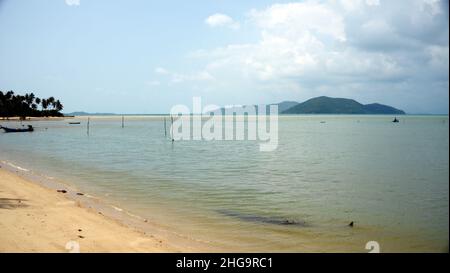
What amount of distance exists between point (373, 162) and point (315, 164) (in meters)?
5.74

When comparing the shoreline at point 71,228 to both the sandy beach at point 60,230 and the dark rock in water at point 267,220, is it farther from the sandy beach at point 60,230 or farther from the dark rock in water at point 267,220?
the dark rock in water at point 267,220

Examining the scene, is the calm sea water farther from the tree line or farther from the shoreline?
the tree line

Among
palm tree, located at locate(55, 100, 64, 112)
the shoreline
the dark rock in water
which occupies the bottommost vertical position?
the dark rock in water

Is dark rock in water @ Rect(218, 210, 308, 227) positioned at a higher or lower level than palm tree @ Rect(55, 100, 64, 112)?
lower

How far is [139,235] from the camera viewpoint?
10328 mm

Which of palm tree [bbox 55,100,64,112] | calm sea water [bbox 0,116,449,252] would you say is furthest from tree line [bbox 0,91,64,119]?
calm sea water [bbox 0,116,449,252]

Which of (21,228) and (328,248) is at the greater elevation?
(21,228)

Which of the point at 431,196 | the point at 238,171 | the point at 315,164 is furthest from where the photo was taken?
the point at 315,164

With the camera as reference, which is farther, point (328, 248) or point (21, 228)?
point (328, 248)

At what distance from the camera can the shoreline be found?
8750 mm

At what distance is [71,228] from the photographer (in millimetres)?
10242

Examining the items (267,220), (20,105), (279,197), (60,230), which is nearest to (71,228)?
(60,230)
